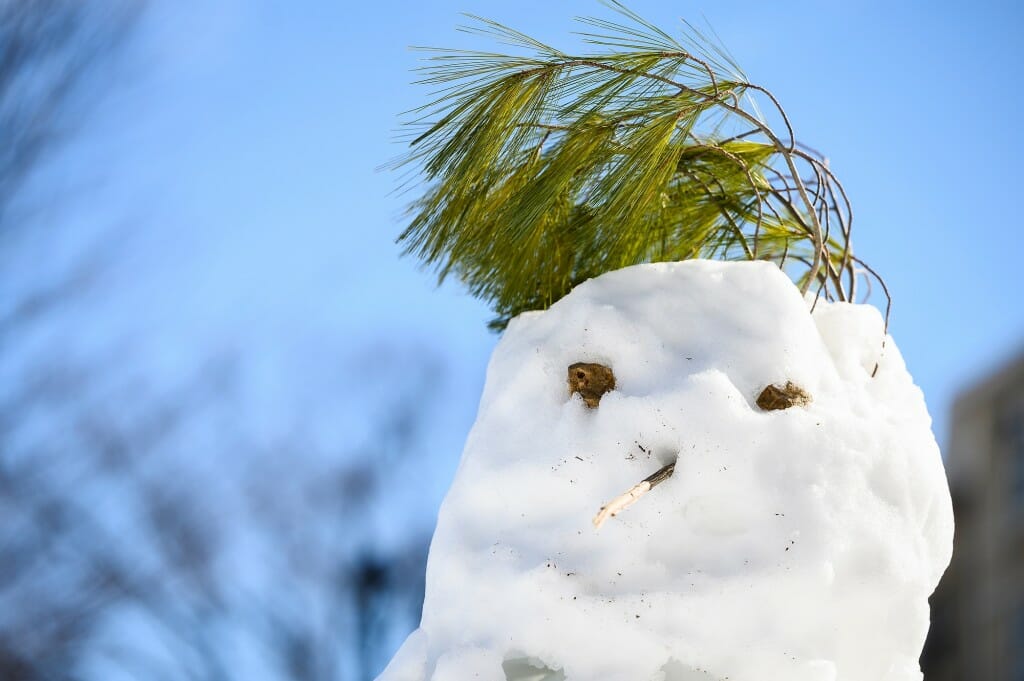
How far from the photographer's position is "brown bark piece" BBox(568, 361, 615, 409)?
0.89 meters

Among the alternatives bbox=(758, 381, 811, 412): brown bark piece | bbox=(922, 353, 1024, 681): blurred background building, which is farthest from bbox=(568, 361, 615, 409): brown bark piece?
bbox=(922, 353, 1024, 681): blurred background building

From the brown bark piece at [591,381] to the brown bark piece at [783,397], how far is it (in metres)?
0.14

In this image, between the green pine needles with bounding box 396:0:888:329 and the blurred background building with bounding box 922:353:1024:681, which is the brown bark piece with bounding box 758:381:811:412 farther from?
the blurred background building with bounding box 922:353:1024:681

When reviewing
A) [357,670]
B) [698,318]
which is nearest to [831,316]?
[698,318]

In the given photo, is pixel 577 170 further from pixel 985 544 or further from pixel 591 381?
pixel 985 544

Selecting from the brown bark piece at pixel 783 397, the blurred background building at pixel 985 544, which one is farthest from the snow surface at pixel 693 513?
the blurred background building at pixel 985 544

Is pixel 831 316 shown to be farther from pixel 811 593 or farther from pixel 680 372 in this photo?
pixel 811 593

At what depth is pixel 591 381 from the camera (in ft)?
2.92

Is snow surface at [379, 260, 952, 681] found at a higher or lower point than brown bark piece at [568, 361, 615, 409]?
lower

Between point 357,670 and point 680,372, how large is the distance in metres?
3.40

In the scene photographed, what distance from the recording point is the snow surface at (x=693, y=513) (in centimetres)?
79

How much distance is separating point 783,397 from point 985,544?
27.1 feet

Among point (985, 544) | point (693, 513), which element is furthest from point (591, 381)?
point (985, 544)

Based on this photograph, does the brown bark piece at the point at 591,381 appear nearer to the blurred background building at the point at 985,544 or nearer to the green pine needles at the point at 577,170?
the green pine needles at the point at 577,170
